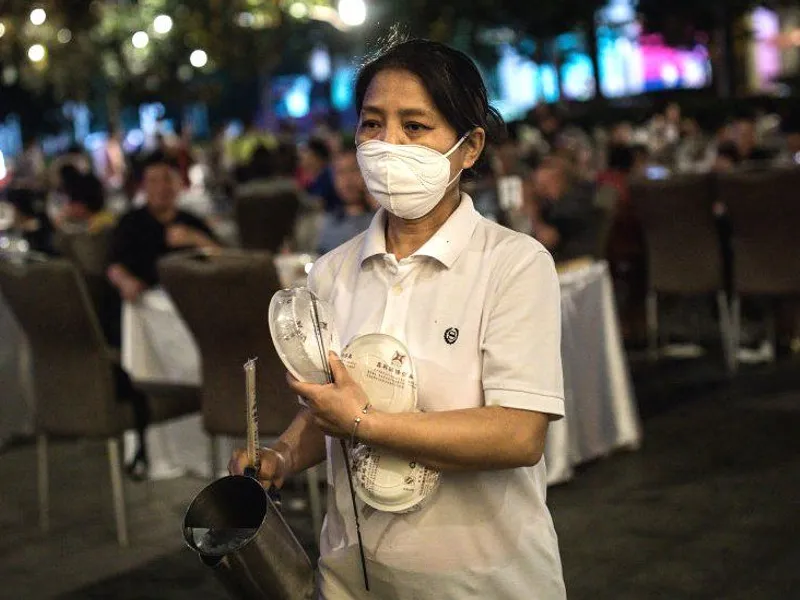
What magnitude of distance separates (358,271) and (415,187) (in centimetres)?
19

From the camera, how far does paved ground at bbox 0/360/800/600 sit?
5000 mm

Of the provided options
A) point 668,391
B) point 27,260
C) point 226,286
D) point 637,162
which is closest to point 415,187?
point 226,286

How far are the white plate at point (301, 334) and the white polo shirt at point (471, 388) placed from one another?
0.19 metres

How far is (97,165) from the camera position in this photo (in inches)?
877

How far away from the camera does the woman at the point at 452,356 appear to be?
212cm

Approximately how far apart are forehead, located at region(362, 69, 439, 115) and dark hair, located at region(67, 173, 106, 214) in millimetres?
7197

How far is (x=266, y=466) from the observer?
2.23m

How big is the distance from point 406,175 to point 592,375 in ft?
15.0

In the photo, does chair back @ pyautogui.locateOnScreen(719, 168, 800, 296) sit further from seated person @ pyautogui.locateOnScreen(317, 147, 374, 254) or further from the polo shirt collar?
the polo shirt collar

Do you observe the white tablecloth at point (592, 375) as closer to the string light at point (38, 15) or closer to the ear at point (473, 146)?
the ear at point (473, 146)

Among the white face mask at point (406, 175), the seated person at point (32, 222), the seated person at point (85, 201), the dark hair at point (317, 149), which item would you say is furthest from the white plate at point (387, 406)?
the dark hair at point (317, 149)

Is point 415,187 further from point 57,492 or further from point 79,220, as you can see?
point 79,220

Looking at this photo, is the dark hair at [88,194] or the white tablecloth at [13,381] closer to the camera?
the white tablecloth at [13,381]

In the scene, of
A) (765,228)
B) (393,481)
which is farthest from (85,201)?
(393,481)
